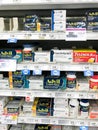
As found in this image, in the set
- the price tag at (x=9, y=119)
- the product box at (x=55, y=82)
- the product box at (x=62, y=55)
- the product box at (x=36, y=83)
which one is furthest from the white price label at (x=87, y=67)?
the price tag at (x=9, y=119)

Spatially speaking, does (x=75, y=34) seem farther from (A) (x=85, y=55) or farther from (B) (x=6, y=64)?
(B) (x=6, y=64)

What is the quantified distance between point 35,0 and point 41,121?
109 centimetres

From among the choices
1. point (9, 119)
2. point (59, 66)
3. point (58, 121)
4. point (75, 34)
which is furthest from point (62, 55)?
point (9, 119)

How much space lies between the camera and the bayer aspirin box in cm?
171

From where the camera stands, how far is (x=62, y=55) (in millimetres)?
1721

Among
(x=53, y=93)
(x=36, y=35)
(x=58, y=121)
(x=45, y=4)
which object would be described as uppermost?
(x=45, y=4)

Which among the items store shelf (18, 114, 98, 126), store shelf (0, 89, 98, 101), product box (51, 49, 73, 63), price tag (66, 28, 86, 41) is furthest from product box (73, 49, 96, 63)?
store shelf (18, 114, 98, 126)

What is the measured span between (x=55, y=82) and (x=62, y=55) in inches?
10.3

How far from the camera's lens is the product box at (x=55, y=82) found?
70.5 inches

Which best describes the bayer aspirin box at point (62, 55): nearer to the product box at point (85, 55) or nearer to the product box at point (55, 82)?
the product box at point (85, 55)

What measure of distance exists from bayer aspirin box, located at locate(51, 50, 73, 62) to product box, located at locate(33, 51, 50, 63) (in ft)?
0.15

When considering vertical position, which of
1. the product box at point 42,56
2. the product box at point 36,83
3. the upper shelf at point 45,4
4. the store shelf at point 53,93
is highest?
the upper shelf at point 45,4

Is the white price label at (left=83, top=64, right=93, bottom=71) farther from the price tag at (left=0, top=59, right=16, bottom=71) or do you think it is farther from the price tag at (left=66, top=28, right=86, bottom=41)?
the price tag at (left=0, top=59, right=16, bottom=71)

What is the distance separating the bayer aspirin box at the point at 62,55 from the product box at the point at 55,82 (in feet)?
0.59
